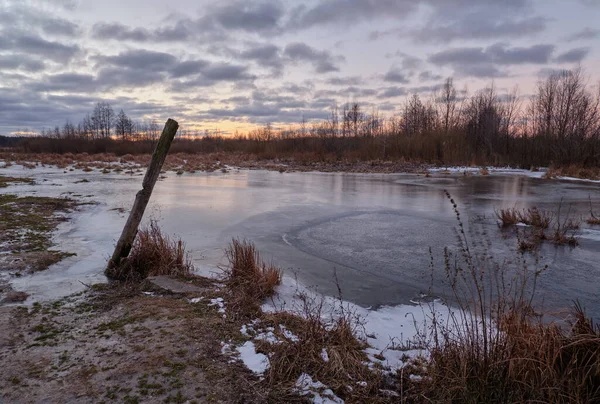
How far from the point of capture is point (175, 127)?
6.08m

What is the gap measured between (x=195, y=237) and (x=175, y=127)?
134 inches

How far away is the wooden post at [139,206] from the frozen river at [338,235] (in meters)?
0.38

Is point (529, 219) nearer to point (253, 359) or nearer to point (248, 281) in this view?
point (248, 281)

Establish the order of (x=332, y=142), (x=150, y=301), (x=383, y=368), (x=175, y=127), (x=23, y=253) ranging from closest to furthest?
(x=383, y=368), (x=150, y=301), (x=175, y=127), (x=23, y=253), (x=332, y=142)

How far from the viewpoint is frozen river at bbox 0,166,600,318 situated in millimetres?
5891

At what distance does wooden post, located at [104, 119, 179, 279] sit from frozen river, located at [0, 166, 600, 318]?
0.38 metres

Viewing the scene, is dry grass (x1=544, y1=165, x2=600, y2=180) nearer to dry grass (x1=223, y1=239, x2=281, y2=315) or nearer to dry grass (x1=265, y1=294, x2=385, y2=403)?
dry grass (x1=223, y1=239, x2=281, y2=315)

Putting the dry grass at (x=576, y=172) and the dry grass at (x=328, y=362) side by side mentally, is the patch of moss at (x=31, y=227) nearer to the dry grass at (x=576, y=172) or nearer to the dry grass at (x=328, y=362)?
the dry grass at (x=328, y=362)

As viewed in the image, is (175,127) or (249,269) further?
(175,127)

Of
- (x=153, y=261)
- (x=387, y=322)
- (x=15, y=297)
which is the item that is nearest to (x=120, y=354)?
(x=15, y=297)

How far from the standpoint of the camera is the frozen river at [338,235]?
589 cm

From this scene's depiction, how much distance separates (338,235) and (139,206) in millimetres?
4851

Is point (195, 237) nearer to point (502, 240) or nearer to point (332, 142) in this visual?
point (502, 240)

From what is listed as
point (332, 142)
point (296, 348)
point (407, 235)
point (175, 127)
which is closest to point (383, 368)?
point (296, 348)
